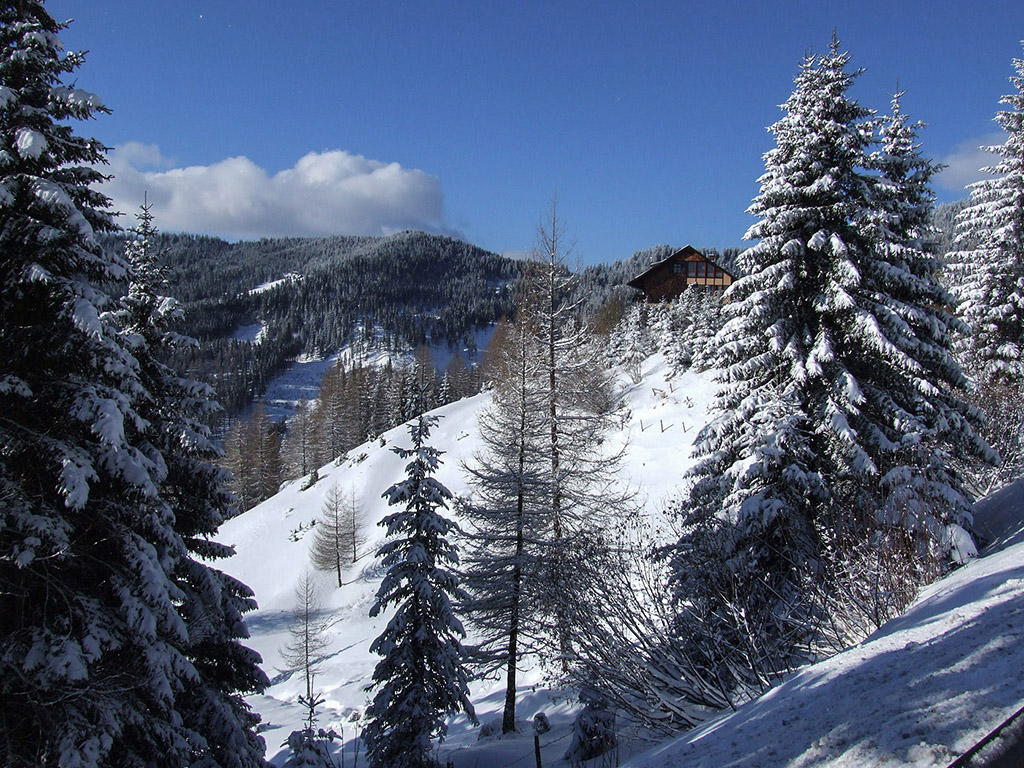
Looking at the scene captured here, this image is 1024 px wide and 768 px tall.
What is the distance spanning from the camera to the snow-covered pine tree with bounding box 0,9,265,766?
5.65 metres

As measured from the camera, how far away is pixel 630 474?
73.9ft

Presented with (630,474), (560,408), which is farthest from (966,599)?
(630,474)

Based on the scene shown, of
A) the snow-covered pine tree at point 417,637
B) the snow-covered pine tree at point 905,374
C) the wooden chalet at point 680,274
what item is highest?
the wooden chalet at point 680,274

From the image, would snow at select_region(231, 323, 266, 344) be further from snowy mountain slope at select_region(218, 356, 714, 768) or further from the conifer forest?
the conifer forest

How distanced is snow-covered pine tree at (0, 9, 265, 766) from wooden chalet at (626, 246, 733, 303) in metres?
Answer: 53.4

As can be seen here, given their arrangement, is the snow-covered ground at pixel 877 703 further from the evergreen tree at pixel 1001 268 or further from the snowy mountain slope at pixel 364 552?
the evergreen tree at pixel 1001 268

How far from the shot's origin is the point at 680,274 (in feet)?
183

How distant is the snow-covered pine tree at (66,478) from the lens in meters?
5.65

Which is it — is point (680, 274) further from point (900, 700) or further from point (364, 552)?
point (900, 700)

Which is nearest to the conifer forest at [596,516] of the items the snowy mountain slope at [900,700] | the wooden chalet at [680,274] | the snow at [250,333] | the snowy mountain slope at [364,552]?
the snowy mountain slope at [900,700]

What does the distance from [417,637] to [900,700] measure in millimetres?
8942

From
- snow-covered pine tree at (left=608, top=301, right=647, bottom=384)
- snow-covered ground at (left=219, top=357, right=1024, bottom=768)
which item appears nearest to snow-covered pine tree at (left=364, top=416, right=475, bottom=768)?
snow-covered ground at (left=219, top=357, right=1024, bottom=768)

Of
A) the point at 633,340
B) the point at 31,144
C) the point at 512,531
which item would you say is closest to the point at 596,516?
the point at 512,531

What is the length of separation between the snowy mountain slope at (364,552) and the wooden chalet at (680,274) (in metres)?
17.1
